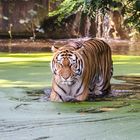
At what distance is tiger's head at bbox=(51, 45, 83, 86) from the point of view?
18.5 ft

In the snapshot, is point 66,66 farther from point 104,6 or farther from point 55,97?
point 104,6

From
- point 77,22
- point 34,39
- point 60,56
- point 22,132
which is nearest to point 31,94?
point 60,56

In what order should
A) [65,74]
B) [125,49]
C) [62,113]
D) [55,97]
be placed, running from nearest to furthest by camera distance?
[62,113] < [65,74] < [55,97] < [125,49]

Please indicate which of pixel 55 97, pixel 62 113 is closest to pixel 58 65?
pixel 55 97

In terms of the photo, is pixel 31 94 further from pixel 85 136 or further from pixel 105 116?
pixel 85 136

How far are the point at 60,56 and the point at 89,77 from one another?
0.43m

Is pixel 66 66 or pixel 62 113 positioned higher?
pixel 66 66

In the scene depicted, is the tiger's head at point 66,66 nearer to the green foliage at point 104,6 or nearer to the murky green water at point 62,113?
the murky green water at point 62,113

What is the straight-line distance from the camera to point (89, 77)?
235 inches

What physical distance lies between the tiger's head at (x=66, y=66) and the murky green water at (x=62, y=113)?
270mm

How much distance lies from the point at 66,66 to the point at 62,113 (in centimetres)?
85

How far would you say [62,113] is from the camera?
4957 mm

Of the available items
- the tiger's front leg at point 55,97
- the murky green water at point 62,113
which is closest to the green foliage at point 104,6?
the murky green water at point 62,113

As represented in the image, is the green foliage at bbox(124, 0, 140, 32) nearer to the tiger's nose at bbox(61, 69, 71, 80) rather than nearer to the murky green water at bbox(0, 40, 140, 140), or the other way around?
the murky green water at bbox(0, 40, 140, 140)
